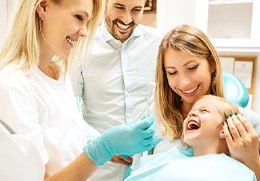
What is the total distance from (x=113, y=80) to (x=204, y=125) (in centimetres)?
74

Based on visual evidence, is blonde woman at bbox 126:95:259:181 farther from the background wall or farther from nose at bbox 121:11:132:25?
Answer: the background wall

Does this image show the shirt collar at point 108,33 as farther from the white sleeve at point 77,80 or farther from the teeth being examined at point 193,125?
the teeth being examined at point 193,125

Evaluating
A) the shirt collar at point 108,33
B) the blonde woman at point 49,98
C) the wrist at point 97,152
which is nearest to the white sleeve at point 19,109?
the blonde woman at point 49,98

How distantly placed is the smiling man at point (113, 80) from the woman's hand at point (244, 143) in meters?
0.75

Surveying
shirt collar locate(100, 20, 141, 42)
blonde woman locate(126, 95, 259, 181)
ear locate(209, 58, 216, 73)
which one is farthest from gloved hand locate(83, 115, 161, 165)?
shirt collar locate(100, 20, 141, 42)

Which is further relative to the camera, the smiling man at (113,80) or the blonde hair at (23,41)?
the smiling man at (113,80)

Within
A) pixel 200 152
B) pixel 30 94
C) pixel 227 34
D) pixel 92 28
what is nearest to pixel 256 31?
pixel 227 34

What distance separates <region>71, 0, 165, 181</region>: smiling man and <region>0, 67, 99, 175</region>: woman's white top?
22.6 inches

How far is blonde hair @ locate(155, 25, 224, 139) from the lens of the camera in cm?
156

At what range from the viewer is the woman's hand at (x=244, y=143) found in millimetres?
1242

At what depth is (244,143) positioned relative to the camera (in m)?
1.24

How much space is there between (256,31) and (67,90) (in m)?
1.52

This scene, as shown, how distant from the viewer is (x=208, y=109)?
1438mm

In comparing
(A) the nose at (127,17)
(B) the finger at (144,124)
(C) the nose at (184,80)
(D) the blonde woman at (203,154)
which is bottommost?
(D) the blonde woman at (203,154)
